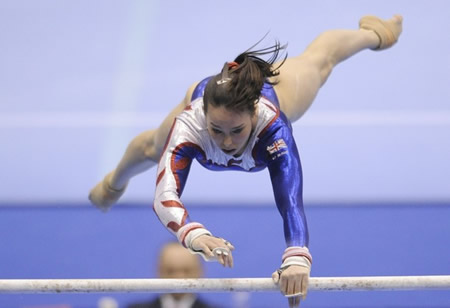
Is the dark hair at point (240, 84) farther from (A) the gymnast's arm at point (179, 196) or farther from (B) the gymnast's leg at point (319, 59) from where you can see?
(B) the gymnast's leg at point (319, 59)

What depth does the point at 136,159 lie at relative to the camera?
2826mm

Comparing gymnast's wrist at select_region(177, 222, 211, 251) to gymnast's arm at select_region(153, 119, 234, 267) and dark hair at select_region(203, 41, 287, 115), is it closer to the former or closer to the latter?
gymnast's arm at select_region(153, 119, 234, 267)

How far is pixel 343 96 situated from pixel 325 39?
1.27 m

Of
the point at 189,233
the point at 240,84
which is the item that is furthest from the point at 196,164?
the point at 189,233

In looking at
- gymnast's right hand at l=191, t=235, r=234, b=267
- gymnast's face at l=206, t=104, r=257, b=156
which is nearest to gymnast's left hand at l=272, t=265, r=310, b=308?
gymnast's right hand at l=191, t=235, r=234, b=267

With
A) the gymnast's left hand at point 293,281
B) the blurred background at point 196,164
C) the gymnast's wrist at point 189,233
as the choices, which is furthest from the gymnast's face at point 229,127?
the blurred background at point 196,164

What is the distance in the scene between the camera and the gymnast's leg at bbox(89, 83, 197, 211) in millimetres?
2629

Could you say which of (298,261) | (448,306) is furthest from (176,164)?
(448,306)

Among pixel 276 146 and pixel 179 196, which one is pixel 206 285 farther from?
pixel 276 146

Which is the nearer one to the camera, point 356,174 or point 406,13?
point 356,174

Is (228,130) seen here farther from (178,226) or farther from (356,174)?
(356,174)

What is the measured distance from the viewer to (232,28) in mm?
4625

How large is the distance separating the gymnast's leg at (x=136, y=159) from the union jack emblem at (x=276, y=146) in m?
0.42

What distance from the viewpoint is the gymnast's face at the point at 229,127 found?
2061 mm
